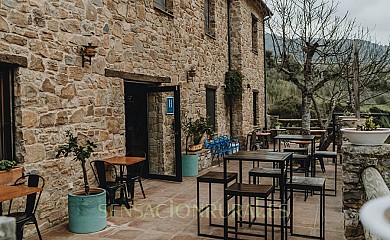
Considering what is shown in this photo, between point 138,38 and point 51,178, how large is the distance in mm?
3024

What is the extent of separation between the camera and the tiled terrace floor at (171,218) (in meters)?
4.08

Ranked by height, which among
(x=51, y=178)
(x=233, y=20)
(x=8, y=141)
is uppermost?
(x=233, y=20)

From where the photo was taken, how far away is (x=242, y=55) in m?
11.6

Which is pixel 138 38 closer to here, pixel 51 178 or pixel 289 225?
pixel 51 178

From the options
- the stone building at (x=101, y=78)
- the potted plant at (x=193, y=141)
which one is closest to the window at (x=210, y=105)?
the stone building at (x=101, y=78)

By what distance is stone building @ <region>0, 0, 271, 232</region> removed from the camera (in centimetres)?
405

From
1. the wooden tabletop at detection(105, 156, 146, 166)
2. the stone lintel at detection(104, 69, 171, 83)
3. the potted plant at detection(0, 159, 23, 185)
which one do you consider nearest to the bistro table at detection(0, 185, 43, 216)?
the potted plant at detection(0, 159, 23, 185)

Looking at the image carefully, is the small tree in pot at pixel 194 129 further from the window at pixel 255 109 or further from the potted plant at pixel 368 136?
the window at pixel 255 109

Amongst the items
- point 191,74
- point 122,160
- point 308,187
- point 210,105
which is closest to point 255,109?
point 210,105

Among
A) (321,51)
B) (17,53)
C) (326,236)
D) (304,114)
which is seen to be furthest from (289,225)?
(321,51)

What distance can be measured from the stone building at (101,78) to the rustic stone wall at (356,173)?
3398 mm

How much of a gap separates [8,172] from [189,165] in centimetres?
416

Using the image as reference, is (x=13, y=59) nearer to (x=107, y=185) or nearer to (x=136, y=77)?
(x=107, y=185)

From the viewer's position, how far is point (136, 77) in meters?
6.28
